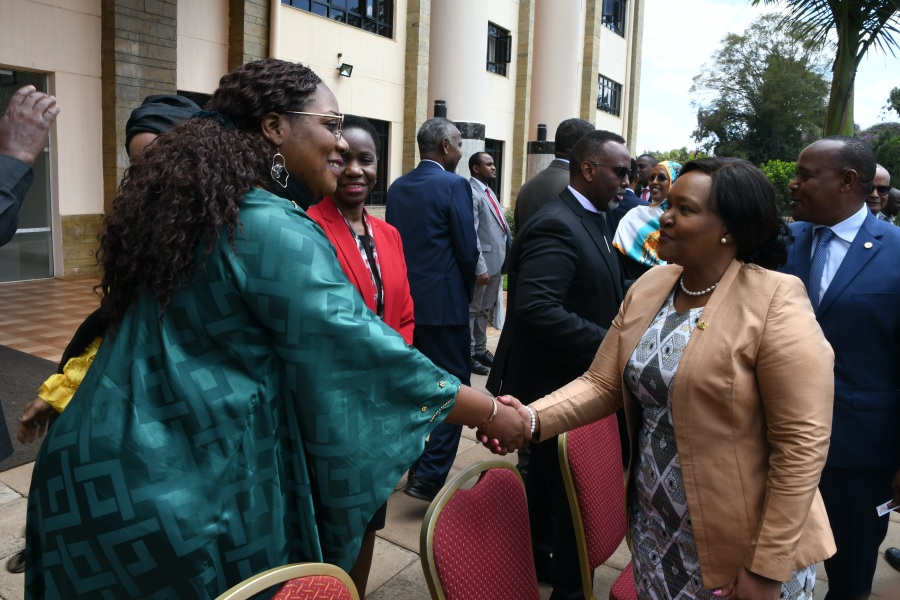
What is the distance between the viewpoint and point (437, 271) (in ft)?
15.2

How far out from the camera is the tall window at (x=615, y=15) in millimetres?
26719

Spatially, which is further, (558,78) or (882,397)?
(558,78)

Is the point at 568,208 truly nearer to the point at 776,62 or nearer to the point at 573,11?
the point at 573,11

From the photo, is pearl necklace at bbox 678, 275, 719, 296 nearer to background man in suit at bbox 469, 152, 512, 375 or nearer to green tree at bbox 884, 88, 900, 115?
background man in suit at bbox 469, 152, 512, 375

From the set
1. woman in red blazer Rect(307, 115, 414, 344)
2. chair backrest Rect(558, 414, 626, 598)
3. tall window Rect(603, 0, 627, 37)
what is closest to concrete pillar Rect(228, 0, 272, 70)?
woman in red blazer Rect(307, 115, 414, 344)

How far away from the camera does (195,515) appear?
1.65 meters

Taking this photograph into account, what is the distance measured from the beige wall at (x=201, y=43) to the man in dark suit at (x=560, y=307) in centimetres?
1044

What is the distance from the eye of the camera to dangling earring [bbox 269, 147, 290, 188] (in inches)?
75.0

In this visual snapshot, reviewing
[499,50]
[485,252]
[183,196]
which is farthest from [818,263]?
[499,50]

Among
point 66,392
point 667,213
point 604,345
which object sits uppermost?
point 667,213

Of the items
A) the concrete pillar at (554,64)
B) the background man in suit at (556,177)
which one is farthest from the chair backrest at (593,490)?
the concrete pillar at (554,64)

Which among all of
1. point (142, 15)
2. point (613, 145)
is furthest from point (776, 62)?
point (613, 145)

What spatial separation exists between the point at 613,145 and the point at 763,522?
82.6 inches

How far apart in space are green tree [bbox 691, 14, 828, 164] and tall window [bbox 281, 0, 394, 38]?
31.6 metres
